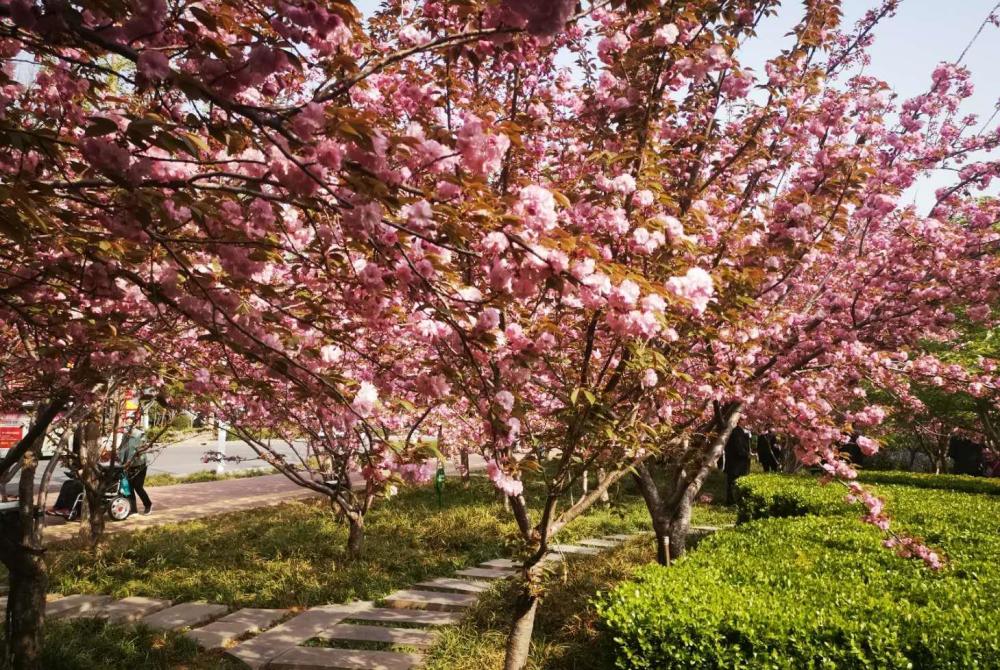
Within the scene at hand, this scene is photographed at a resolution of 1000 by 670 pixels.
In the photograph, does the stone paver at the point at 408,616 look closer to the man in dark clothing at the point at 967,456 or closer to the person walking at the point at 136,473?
the person walking at the point at 136,473

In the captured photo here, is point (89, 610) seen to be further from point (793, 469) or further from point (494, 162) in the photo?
point (793, 469)

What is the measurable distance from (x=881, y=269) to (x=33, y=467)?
339 inches

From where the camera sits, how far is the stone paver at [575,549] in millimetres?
8695

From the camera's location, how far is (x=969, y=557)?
18.6ft

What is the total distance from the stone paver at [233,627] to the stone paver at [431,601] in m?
1.10

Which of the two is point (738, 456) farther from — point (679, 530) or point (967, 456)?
point (967, 456)

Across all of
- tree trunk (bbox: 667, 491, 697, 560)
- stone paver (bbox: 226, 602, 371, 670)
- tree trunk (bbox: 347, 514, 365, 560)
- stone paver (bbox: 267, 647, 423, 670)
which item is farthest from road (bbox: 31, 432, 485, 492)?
tree trunk (bbox: 667, 491, 697, 560)

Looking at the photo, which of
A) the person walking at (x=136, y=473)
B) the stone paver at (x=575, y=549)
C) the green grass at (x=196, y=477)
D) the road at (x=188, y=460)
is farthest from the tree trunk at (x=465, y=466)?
the green grass at (x=196, y=477)

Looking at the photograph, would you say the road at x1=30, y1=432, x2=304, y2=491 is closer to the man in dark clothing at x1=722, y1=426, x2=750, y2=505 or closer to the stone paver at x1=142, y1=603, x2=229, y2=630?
the stone paver at x1=142, y1=603, x2=229, y2=630

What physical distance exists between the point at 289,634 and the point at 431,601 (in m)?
1.52

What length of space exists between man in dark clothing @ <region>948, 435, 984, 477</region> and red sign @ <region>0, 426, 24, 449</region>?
1070 inches

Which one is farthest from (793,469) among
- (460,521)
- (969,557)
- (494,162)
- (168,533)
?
(494,162)

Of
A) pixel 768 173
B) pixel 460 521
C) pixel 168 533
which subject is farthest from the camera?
pixel 460 521

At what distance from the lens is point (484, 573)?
7613 millimetres
